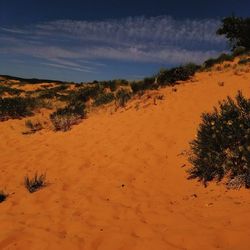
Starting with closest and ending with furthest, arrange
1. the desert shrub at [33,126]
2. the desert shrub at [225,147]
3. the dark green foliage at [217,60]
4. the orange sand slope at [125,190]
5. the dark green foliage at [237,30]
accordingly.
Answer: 1. the orange sand slope at [125,190]
2. the desert shrub at [225,147]
3. the desert shrub at [33,126]
4. the dark green foliage at [217,60]
5. the dark green foliage at [237,30]

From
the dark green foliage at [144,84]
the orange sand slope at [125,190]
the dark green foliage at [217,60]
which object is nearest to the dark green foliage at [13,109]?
the orange sand slope at [125,190]

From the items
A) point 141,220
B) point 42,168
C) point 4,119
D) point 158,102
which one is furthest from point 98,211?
point 4,119

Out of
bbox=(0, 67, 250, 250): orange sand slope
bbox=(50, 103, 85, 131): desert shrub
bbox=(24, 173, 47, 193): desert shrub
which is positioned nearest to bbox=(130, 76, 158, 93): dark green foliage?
bbox=(50, 103, 85, 131): desert shrub

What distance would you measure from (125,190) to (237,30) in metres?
24.1

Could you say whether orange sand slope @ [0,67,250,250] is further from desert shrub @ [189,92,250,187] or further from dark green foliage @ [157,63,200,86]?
dark green foliage @ [157,63,200,86]

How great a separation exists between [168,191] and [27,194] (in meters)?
2.64

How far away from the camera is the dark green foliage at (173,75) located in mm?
14776

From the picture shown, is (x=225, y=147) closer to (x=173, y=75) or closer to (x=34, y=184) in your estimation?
(x=34, y=184)

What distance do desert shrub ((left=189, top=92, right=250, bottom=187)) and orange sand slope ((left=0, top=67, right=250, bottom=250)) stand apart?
0.28 m

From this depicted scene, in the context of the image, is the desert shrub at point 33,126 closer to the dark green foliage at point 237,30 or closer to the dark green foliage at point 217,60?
the dark green foliage at point 217,60

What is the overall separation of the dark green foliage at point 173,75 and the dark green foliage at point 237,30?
43.6 ft

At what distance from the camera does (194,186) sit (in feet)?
20.5

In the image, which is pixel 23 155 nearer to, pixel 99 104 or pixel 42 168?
pixel 42 168

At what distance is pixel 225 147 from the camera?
20.7ft
